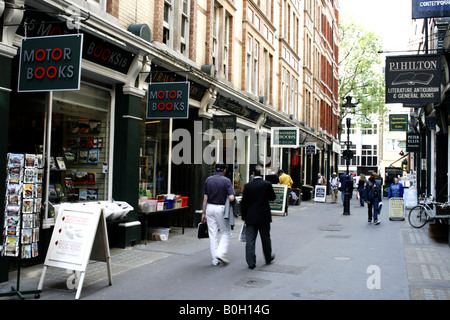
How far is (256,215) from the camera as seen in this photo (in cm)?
808

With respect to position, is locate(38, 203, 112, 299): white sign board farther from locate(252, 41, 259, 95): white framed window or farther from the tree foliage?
the tree foliage

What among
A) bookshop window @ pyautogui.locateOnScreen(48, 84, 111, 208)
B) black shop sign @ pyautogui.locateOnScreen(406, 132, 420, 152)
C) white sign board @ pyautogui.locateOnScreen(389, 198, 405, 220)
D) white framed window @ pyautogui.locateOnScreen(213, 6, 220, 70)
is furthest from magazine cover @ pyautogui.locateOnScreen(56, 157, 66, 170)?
black shop sign @ pyautogui.locateOnScreen(406, 132, 420, 152)

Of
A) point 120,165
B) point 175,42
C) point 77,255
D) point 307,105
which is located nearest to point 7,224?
point 77,255

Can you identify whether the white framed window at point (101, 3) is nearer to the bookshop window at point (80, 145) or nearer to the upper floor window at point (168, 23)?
the bookshop window at point (80, 145)

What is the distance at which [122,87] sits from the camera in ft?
32.6

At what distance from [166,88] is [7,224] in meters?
5.34

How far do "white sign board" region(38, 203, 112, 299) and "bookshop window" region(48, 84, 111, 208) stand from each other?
2269 mm

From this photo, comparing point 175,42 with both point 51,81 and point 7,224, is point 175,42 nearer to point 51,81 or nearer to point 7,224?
point 51,81

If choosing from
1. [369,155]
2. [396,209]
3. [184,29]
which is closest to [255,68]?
[184,29]

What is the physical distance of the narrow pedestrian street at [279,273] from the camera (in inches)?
246

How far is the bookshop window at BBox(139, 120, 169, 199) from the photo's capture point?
1144 cm

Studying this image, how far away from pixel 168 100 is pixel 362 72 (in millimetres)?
39777

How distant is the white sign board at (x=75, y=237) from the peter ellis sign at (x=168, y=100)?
4.40 metres

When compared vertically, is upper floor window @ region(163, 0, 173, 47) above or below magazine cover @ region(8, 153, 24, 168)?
above
